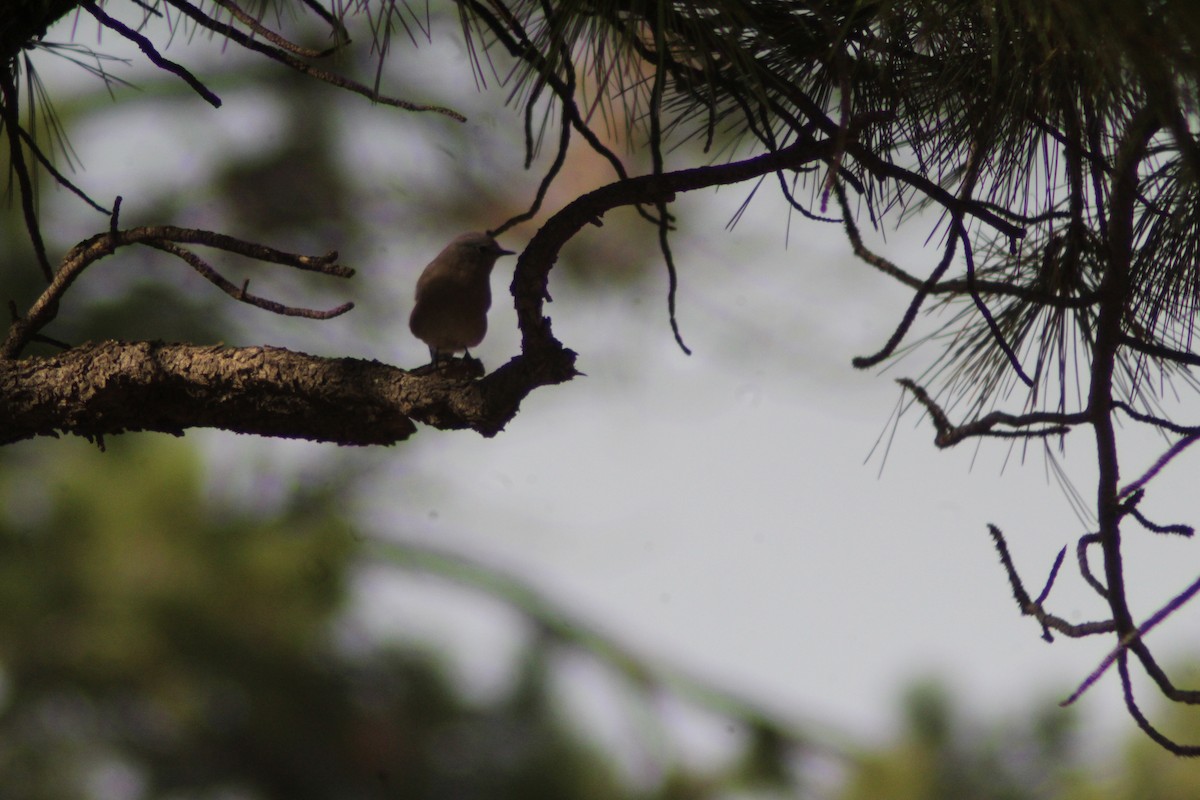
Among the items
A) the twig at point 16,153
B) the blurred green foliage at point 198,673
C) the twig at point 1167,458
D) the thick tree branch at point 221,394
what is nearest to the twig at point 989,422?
the twig at point 1167,458

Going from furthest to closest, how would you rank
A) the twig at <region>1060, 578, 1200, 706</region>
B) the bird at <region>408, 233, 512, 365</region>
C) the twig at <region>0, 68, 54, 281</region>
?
1. the bird at <region>408, 233, 512, 365</region>
2. the twig at <region>0, 68, 54, 281</region>
3. the twig at <region>1060, 578, 1200, 706</region>

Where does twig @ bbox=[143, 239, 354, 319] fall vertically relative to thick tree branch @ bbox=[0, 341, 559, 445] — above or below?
above

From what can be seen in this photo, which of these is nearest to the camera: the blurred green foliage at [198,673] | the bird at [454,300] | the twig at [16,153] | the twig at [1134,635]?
the twig at [1134,635]

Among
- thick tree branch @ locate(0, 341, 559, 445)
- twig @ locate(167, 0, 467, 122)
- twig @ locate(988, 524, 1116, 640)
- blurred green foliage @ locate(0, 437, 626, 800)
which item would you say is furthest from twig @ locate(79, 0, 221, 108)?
blurred green foliage @ locate(0, 437, 626, 800)

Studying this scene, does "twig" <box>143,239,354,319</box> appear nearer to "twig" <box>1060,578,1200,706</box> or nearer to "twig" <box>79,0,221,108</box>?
"twig" <box>79,0,221,108</box>

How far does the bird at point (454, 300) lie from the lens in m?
2.09

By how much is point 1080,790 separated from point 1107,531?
552cm

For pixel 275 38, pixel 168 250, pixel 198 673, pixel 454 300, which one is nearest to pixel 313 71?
pixel 275 38

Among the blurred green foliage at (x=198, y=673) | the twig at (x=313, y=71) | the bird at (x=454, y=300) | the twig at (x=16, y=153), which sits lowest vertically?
the twig at (x=16, y=153)

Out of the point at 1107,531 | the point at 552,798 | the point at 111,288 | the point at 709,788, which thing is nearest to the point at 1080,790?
the point at 709,788

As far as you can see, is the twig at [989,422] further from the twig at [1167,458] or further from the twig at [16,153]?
the twig at [16,153]

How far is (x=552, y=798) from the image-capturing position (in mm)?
6406

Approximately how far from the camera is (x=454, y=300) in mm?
2092

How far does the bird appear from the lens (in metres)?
2.09
